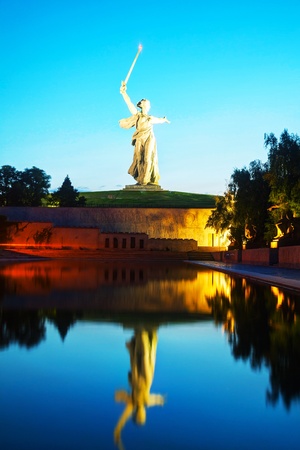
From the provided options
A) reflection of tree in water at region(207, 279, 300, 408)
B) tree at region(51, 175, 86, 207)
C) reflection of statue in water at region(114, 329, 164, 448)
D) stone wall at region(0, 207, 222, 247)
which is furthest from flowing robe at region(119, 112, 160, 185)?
reflection of statue in water at region(114, 329, 164, 448)

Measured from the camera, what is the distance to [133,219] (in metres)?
52.0

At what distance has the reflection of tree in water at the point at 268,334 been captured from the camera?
435 centimetres

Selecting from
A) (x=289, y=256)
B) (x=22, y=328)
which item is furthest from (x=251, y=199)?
(x=22, y=328)

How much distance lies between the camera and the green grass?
53.3 metres

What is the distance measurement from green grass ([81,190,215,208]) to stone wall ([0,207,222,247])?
94cm

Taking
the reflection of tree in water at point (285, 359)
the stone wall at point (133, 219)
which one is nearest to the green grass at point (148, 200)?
the stone wall at point (133, 219)

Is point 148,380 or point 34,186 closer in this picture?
point 148,380

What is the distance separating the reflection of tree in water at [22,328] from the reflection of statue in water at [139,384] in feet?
3.57

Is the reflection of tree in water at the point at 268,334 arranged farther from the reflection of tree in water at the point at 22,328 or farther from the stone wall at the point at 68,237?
the stone wall at the point at 68,237

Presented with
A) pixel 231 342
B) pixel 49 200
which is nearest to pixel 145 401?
pixel 231 342

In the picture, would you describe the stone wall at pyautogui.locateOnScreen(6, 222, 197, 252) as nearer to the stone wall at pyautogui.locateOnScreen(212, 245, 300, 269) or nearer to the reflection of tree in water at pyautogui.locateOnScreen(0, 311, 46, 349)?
the stone wall at pyautogui.locateOnScreen(212, 245, 300, 269)

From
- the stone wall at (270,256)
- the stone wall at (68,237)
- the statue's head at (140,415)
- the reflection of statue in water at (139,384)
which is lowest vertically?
the statue's head at (140,415)

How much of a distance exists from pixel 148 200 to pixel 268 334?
159 feet

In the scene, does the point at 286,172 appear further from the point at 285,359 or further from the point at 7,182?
the point at 7,182
